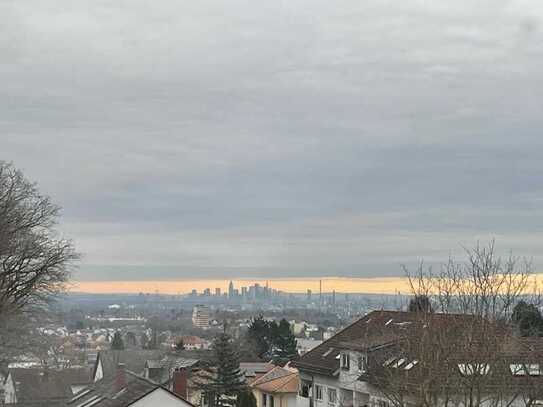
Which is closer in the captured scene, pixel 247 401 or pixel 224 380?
pixel 247 401

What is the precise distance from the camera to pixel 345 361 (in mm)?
49219

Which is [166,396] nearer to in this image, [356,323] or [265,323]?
[356,323]

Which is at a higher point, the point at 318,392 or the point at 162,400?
the point at 162,400

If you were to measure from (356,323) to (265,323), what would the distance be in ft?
201

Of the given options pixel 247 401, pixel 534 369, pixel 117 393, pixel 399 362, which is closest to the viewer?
pixel 399 362

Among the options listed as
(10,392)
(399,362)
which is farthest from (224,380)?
(399,362)

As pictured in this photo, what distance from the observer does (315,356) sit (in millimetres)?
55656

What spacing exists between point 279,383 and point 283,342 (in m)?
55.3

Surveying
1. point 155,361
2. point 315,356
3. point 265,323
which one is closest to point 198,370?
point 155,361

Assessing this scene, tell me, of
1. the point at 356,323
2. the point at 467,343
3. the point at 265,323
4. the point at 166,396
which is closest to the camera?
the point at 467,343

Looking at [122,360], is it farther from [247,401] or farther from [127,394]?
[127,394]

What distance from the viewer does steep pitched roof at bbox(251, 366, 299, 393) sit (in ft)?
193

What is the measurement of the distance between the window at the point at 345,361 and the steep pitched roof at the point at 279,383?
29.6 feet

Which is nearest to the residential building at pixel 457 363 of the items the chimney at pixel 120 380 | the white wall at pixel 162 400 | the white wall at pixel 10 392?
the white wall at pixel 162 400
